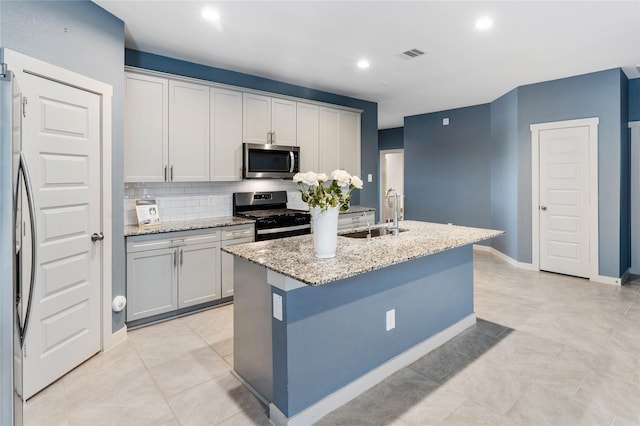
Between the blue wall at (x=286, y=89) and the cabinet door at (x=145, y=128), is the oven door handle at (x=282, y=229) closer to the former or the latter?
the cabinet door at (x=145, y=128)

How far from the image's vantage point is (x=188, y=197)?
13.3 feet

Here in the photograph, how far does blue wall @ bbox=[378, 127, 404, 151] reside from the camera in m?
8.80

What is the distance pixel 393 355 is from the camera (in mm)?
2502

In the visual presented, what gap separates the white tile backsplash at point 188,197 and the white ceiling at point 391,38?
4.53 ft

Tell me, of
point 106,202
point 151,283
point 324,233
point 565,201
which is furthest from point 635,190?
point 106,202

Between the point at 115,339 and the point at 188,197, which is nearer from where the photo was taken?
the point at 115,339

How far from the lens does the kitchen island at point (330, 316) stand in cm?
191

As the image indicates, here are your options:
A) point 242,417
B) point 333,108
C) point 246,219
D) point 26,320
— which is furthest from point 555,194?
point 26,320

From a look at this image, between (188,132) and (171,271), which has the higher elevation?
(188,132)

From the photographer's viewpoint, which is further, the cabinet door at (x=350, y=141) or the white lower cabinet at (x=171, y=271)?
the cabinet door at (x=350, y=141)

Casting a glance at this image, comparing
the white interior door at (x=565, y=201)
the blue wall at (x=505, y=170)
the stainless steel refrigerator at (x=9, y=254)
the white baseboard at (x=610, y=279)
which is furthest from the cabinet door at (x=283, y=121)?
the white baseboard at (x=610, y=279)

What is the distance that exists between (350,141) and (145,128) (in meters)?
2.89

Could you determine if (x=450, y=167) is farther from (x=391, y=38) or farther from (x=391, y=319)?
(x=391, y=319)

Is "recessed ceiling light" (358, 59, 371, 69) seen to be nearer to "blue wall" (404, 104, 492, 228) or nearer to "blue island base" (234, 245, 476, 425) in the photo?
"blue island base" (234, 245, 476, 425)
